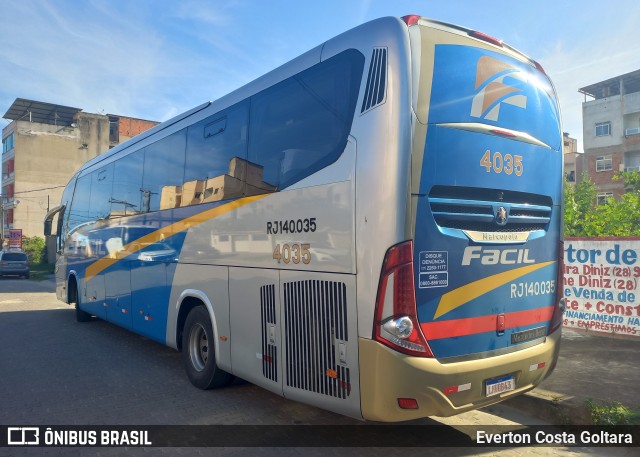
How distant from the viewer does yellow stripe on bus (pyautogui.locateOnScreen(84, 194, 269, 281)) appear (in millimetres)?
5531

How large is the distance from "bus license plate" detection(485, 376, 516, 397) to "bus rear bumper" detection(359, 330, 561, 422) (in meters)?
0.04

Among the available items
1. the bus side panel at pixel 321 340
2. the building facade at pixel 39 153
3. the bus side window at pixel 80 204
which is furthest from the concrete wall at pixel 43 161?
the bus side panel at pixel 321 340

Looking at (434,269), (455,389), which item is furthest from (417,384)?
(434,269)

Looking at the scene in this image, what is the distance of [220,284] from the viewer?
5805 mm

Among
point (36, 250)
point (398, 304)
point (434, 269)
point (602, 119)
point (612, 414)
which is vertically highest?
point (602, 119)

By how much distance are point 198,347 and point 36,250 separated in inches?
1663

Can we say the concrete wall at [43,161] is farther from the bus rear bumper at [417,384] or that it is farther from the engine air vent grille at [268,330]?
the bus rear bumper at [417,384]

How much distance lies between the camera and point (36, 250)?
4159 cm

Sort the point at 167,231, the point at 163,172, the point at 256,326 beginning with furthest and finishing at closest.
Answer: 1. the point at 163,172
2. the point at 167,231
3. the point at 256,326

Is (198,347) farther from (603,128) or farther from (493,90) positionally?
(603,128)

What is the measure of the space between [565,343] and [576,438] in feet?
11.7

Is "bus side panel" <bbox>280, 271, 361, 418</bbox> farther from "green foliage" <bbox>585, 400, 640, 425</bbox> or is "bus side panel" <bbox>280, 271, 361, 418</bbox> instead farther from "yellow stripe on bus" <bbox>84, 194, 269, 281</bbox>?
"green foliage" <bbox>585, 400, 640, 425</bbox>

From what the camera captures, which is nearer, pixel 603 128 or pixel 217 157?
pixel 217 157

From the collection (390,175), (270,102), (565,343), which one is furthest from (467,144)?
(565,343)
